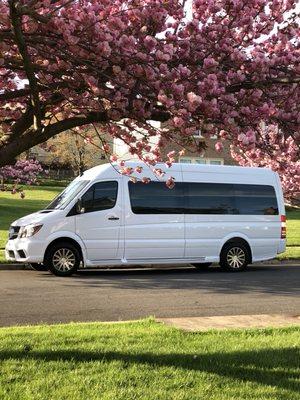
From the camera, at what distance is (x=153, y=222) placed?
13914 millimetres

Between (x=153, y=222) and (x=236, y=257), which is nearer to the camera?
(x=153, y=222)

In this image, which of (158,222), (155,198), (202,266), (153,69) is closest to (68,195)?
(155,198)

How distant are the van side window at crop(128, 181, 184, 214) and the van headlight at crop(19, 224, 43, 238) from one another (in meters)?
2.21

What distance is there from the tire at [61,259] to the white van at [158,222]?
2 centimetres

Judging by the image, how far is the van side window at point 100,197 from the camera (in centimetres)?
1334

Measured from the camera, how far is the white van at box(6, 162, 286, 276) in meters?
13.2

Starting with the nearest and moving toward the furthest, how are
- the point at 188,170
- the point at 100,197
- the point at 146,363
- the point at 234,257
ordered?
the point at 146,363
the point at 100,197
the point at 188,170
the point at 234,257

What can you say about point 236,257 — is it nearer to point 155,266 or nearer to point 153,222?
point 155,266

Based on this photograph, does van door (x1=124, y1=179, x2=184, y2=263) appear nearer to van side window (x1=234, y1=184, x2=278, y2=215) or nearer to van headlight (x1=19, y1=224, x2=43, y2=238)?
van side window (x1=234, y1=184, x2=278, y2=215)

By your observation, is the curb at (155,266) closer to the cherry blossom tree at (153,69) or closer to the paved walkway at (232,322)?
the paved walkway at (232,322)

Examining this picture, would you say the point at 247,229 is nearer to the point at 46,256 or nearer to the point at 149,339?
the point at 46,256

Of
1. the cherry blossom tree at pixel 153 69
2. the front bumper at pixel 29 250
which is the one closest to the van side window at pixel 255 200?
the front bumper at pixel 29 250

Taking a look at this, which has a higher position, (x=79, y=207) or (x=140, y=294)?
(x=79, y=207)

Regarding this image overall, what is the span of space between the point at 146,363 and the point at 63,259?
25.7 ft
